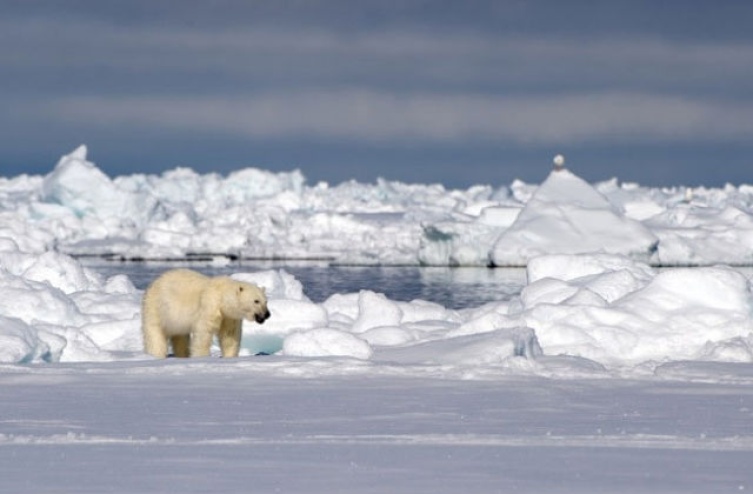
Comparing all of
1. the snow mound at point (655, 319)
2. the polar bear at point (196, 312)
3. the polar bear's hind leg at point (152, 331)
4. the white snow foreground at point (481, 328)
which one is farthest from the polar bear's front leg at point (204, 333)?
the snow mound at point (655, 319)

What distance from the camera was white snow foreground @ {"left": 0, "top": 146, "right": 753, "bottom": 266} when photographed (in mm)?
58406

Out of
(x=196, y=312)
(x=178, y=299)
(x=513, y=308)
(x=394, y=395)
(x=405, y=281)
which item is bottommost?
(x=405, y=281)

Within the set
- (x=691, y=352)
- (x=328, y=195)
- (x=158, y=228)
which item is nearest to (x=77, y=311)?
(x=691, y=352)

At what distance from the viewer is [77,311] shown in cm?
1750

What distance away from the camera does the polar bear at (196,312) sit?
41.3 feet

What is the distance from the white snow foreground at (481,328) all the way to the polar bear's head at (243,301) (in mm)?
504

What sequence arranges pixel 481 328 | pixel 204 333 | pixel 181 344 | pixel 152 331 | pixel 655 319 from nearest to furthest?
pixel 204 333 → pixel 152 331 → pixel 181 344 → pixel 481 328 → pixel 655 319

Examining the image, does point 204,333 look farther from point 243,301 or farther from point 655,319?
point 655,319

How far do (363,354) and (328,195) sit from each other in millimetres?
171410

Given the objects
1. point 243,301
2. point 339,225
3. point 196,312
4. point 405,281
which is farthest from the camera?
point 339,225

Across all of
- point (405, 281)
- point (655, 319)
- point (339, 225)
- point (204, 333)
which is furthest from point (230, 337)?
point (339, 225)

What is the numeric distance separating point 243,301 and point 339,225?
3696 inches

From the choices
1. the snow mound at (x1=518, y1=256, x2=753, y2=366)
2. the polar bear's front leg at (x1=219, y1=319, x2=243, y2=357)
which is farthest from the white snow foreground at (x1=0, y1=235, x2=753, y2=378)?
the polar bear's front leg at (x1=219, y1=319, x2=243, y2=357)

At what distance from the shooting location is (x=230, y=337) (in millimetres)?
12969
